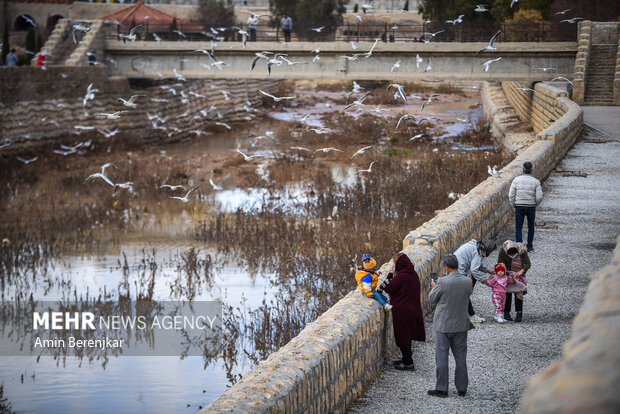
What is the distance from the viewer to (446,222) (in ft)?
40.8

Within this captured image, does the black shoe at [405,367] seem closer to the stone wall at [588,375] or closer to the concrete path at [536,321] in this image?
the concrete path at [536,321]

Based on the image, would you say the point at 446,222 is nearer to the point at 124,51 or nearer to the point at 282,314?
the point at 282,314

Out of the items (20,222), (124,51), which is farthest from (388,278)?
(124,51)

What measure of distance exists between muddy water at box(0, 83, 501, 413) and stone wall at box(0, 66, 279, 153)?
248 cm

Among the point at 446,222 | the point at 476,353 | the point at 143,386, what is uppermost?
the point at 446,222

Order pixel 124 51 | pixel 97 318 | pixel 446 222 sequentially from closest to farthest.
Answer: pixel 446 222 < pixel 97 318 < pixel 124 51

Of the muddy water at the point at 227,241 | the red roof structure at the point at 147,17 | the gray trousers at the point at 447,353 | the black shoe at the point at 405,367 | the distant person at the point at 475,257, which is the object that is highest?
the red roof structure at the point at 147,17

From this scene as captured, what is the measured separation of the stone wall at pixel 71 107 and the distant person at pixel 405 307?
25.6 meters

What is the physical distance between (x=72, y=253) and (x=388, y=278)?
1194cm

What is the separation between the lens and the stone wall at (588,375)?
2.56 meters

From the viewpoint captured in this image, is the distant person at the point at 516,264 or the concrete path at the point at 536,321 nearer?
the concrete path at the point at 536,321

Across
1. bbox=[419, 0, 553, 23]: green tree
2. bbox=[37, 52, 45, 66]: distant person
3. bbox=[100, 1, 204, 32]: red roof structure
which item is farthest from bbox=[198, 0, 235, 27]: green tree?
bbox=[37, 52, 45, 66]: distant person

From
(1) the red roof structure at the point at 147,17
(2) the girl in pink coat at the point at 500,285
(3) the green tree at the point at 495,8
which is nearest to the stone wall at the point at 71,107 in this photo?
(1) the red roof structure at the point at 147,17

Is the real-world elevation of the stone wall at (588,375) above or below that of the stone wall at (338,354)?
above
